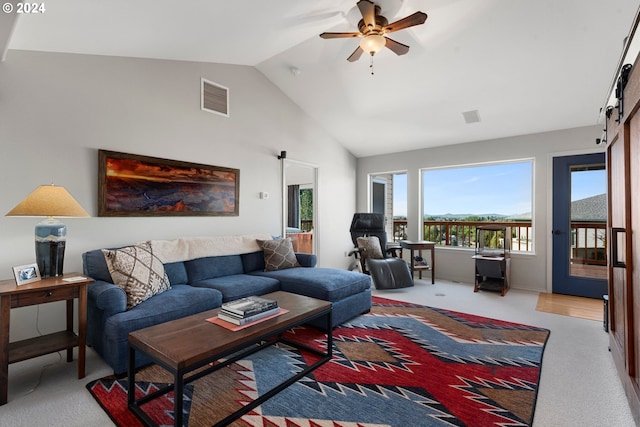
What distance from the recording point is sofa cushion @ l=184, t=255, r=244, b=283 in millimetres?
3279

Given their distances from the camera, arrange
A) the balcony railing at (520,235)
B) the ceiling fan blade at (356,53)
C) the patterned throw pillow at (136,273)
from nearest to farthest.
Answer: the patterned throw pillow at (136,273) → the ceiling fan blade at (356,53) → the balcony railing at (520,235)

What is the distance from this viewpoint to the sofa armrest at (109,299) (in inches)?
86.4

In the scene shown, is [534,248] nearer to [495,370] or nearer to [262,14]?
[495,370]

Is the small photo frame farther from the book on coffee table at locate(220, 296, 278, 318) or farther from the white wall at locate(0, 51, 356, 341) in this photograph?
the book on coffee table at locate(220, 296, 278, 318)

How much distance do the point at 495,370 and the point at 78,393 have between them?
2825mm

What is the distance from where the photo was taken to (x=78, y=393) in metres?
1.97

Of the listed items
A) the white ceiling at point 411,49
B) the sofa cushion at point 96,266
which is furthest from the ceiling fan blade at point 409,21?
the sofa cushion at point 96,266

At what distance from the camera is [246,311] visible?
198 cm

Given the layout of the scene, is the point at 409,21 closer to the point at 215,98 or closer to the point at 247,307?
the point at 215,98

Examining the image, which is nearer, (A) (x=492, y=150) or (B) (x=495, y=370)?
(B) (x=495, y=370)

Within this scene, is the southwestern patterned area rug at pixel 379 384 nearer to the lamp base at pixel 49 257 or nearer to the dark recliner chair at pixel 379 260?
the lamp base at pixel 49 257

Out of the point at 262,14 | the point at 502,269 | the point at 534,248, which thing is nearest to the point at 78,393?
the point at 262,14

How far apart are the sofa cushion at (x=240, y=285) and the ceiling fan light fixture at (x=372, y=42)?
2.48 meters

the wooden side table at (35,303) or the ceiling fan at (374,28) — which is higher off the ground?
the ceiling fan at (374,28)
